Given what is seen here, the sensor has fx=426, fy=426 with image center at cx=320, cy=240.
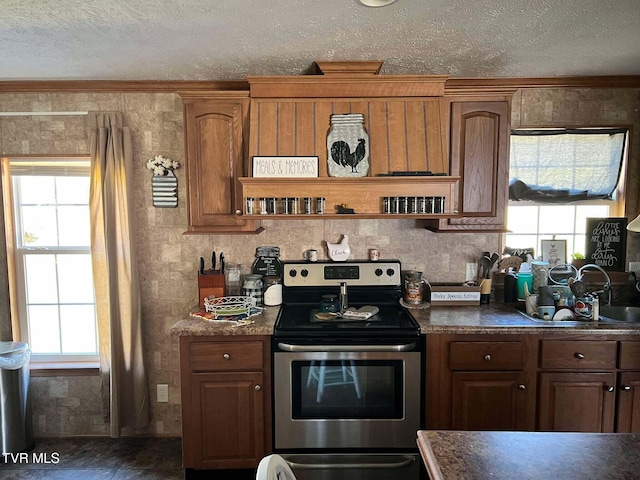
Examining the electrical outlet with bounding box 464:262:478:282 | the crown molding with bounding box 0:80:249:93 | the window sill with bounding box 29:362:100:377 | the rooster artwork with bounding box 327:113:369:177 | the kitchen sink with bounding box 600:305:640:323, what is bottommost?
the window sill with bounding box 29:362:100:377

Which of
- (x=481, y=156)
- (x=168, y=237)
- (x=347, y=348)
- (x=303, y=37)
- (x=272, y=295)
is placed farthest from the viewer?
(x=168, y=237)

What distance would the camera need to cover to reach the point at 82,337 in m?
2.98

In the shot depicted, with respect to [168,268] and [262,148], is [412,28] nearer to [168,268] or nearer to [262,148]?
[262,148]

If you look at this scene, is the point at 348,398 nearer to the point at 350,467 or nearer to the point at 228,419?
the point at 350,467

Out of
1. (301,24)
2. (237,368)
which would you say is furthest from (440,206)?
(237,368)

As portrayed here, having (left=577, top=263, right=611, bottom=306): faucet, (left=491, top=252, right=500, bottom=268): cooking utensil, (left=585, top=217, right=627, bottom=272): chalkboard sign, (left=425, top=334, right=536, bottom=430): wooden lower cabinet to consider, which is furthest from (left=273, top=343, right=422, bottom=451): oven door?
(left=585, top=217, right=627, bottom=272): chalkboard sign

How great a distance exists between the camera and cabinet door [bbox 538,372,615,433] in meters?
2.33

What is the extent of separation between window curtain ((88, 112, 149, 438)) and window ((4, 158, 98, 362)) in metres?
0.24

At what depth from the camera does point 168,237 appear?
2.87 m

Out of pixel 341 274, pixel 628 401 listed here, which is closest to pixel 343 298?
pixel 341 274

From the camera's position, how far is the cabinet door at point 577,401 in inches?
91.9

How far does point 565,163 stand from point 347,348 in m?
1.89

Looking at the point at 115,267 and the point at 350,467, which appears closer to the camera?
the point at 350,467

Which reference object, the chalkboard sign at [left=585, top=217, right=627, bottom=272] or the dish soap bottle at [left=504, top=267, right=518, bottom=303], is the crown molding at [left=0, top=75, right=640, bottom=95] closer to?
the chalkboard sign at [left=585, top=217, right=627, bottom=272]
